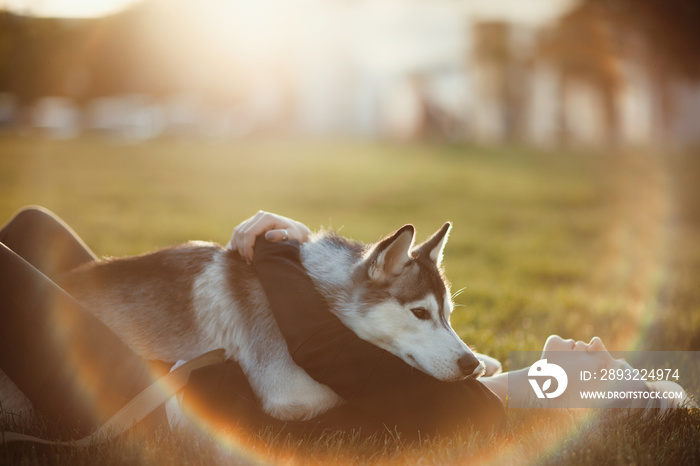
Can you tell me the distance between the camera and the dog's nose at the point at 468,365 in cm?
360

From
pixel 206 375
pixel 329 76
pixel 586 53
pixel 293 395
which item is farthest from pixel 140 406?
pixel 329 76

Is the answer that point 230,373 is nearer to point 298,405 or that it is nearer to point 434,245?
point 298,405

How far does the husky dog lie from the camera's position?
3.69 metres

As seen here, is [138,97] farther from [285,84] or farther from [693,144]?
[693,144]

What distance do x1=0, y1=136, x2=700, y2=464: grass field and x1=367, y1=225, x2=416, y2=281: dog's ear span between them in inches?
39.4

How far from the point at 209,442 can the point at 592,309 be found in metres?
4.88

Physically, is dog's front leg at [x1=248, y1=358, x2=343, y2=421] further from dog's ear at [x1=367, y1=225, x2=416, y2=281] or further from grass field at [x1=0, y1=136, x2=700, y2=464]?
dog's ear at [x1=367, y1=225, x2=416, y2=281]

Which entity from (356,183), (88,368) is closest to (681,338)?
(88,368)

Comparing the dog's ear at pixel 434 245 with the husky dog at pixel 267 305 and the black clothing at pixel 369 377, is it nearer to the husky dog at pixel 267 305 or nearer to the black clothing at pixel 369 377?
the husky dog at pixel 267 305

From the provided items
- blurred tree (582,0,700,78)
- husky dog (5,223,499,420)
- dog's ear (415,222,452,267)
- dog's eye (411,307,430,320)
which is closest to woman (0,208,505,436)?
husky dog (5,223,499,420)

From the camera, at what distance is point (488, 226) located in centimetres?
1242

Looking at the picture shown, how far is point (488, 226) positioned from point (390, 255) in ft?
29.4

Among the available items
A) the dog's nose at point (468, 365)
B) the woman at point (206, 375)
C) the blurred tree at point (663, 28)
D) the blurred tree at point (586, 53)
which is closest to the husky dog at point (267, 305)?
the dog's nose at point (468, 365)

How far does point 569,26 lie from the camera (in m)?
28.8
